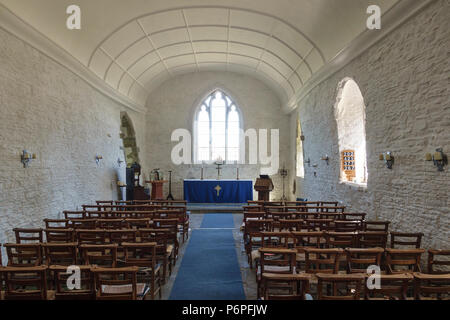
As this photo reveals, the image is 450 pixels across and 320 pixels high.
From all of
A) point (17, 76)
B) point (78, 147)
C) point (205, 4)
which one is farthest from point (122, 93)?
point (17, 76)

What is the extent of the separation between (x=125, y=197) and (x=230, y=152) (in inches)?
231

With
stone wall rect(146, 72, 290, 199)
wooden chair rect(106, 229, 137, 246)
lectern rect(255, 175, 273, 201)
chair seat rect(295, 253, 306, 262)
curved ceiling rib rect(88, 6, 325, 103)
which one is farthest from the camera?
stone wall rect(146, 72, 290, 199)

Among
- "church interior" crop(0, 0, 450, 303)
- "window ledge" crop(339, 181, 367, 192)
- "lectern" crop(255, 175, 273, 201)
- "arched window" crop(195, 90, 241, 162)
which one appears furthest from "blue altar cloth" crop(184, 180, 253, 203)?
"window ledge" crop(339, 181, 367, 192)

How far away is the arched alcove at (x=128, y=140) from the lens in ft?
46.3

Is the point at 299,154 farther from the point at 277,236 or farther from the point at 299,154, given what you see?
the point at 277,236

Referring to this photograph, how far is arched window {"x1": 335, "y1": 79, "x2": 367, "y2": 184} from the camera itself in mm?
8797

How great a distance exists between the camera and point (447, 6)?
4691mm

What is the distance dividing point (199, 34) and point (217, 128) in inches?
230

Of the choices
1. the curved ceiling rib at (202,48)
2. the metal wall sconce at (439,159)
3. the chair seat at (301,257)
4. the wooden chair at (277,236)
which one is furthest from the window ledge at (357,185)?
the curved ceiling rib at (202,48)

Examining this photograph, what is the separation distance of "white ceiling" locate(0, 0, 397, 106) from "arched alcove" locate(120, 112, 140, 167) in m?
1.12

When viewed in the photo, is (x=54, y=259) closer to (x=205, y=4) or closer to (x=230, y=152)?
(x=205, y=4)

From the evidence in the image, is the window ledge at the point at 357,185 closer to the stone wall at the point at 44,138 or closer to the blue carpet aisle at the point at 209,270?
the blue carpet aisle at the point at 209,270

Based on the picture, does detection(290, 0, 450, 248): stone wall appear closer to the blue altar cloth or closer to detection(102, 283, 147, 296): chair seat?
detection(102, 283, 147, 296): chair seat

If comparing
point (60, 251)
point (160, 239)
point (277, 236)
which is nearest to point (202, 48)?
point (160, 239)
